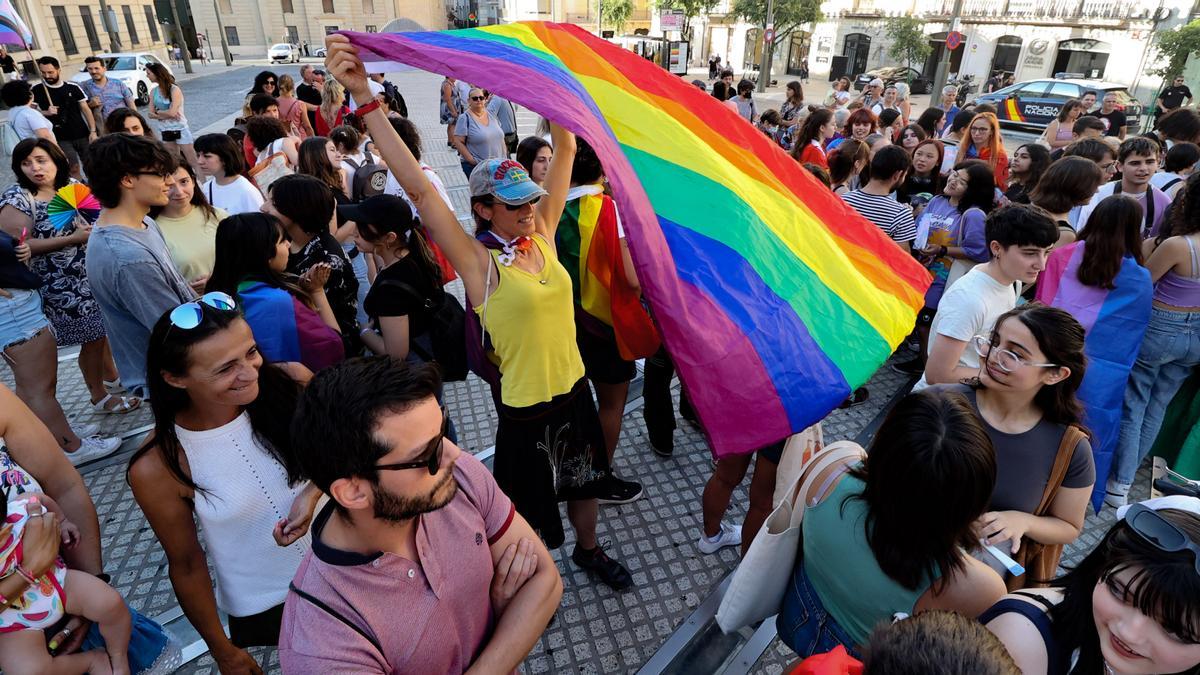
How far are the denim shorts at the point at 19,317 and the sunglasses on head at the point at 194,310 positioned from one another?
2421 millimetres

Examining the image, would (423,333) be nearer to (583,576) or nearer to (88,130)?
(583,576)

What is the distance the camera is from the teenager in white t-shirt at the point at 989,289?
2.89 metres

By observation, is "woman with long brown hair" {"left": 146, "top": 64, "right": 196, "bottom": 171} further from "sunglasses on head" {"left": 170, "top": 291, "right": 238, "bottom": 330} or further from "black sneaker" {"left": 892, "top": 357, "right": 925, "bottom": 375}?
"black sneaker" {"left": 892, "top": 357, "right": 925, "bottom": 375}

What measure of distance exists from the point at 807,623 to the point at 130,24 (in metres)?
47.0

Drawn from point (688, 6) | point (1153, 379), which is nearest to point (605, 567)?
point (1153, 379)

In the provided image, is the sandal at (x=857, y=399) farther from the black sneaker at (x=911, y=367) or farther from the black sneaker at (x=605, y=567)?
the black sneaker at (x=605, y=567)

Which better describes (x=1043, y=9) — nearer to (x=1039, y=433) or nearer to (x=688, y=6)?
(x=688, y=6)

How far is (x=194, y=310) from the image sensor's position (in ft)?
6.37

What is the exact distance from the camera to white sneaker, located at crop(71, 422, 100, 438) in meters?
4.13

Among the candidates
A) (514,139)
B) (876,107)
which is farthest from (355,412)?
(876,107)

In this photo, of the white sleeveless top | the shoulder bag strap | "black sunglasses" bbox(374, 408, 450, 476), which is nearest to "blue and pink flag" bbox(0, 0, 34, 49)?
the white sleeveless top

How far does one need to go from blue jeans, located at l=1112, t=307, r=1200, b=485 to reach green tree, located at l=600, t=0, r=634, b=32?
4827cm

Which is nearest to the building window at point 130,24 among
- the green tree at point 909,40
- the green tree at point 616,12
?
the green tree at point 616,12

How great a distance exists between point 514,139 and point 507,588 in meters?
8.96
